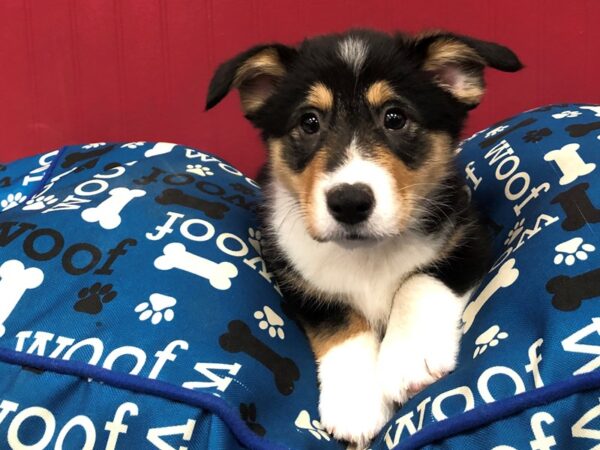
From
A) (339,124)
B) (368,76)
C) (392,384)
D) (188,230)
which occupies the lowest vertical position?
(392,384)

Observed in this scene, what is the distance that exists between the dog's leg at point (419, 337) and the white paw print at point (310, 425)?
0.69 feet

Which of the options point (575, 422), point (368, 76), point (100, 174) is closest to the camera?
point (575, 422)

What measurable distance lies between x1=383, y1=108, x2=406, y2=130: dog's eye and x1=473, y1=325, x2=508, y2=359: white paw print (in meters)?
0.71

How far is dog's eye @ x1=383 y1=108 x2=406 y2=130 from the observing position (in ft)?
6.64

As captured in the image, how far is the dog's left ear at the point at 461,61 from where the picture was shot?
185cm

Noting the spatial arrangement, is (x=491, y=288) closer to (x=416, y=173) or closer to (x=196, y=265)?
(x=416, y=173)

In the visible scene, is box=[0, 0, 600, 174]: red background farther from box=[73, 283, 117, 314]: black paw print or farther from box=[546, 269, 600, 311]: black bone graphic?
box=[546, 269, 600, 311]: black bone graphic

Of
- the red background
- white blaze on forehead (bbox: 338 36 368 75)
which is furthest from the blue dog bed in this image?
the red background

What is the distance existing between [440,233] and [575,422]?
89 centimetres

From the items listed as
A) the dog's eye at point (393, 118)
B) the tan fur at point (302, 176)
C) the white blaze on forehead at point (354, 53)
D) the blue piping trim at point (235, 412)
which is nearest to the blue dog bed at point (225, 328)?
the blue piping trim at point (235, 412)

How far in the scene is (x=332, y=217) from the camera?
5.94 ft

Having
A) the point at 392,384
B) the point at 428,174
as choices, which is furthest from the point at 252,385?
the point at 428,174

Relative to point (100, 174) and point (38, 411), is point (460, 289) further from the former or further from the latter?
point (100, 174)

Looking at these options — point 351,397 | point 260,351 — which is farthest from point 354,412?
point 260,351
